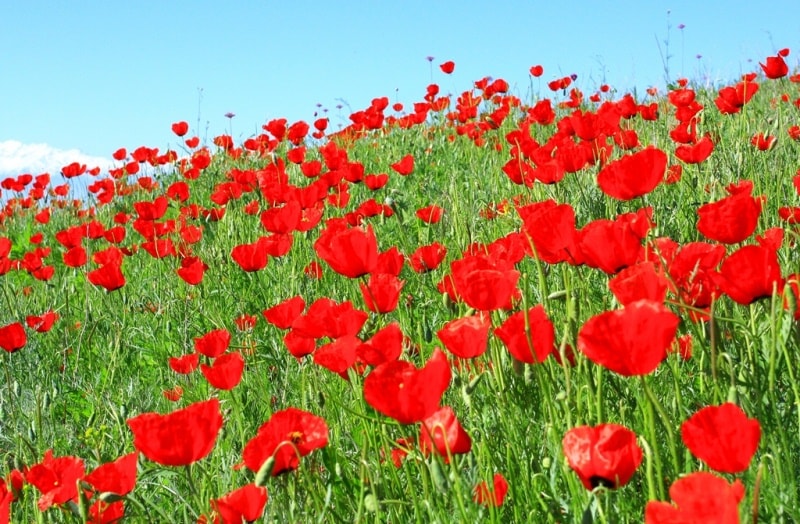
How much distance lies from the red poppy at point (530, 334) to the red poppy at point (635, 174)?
744 mm

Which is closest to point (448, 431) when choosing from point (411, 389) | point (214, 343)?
point (411, 389)

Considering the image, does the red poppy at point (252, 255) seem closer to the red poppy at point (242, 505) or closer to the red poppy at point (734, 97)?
the red poppy at point (242, 505)

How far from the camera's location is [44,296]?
15.0ft

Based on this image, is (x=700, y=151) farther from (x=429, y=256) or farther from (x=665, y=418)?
(x=665, y=418)

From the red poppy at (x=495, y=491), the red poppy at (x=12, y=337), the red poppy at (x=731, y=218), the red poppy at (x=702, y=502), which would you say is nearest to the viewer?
the red poppy at (x=702, y=502)

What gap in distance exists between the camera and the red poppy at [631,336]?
105 cm

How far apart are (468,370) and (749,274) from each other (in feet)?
2.85

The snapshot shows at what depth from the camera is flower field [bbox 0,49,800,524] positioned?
122 centimetres

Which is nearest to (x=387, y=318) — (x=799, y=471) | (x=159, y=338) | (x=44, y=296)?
(x=159, y=338)

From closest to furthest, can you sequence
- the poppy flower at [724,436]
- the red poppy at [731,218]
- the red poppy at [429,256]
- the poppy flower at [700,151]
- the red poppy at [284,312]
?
the poppy flower at [724,436] < the red poppy at [731,218] < the red poppy at [284,312] < the red poppy at [429,256] < the poppy flower at [700,151]

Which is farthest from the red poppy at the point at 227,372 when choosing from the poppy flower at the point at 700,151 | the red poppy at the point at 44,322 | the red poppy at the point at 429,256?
the poppy flower at the point at 700,151

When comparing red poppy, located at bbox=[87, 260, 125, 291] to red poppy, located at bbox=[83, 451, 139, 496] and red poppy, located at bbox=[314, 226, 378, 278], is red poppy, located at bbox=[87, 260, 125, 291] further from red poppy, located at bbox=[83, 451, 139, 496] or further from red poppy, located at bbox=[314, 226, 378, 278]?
red poppy, located at bbox=[83, 451, 139, 496]

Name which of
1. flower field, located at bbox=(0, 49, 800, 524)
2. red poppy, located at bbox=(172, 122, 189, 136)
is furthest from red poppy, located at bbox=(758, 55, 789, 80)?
red poppy, located at bbox=(172, 122, 189, 136)

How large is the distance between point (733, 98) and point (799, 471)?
2.64 m
